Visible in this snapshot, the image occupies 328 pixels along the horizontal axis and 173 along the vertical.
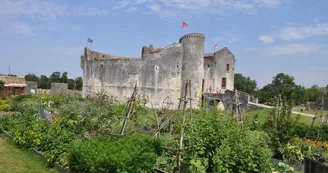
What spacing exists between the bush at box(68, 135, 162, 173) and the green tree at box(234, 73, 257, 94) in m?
65.9

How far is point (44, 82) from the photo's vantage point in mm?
83688

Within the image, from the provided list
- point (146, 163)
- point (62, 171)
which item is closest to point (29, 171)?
point (62, 171)

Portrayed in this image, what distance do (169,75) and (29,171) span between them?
1022 inches

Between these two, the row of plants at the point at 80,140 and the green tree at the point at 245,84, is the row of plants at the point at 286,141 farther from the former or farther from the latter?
the green tree at the point at 245,84

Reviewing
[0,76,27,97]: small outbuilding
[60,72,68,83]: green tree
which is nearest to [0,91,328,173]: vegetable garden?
[0,76,27,97]: small outbuilding

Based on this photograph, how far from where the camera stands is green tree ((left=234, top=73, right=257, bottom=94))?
235 feet

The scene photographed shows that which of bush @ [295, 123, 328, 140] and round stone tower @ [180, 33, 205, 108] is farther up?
round stone tower @ [180, 33, 205, 108]

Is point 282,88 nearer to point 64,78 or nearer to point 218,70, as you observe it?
point 218,70

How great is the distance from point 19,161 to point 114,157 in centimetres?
437

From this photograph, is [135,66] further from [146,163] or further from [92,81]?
[146,163]

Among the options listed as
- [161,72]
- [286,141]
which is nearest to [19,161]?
[286,141]

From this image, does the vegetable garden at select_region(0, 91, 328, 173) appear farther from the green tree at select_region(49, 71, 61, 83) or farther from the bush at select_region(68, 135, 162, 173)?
the green tree at select_region(49, 71, 61, 83)

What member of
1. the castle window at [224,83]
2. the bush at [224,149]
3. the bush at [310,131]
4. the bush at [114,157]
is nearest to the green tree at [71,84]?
the castle window at [224,83]

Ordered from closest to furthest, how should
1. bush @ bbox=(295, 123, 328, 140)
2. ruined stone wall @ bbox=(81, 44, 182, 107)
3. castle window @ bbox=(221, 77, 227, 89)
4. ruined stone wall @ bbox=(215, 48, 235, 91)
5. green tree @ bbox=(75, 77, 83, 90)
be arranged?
bush @ bbox=(295, 123, 328, 140) → ruined stone wall @ bbox=(81, 44, 182, 107) → ruined stone wall @ bbox=(215, 48, 235, 91) → castle window @ bbox=(221, 77, 227, 89) → green tree @ bbox=(75, 77, 83, 90)
